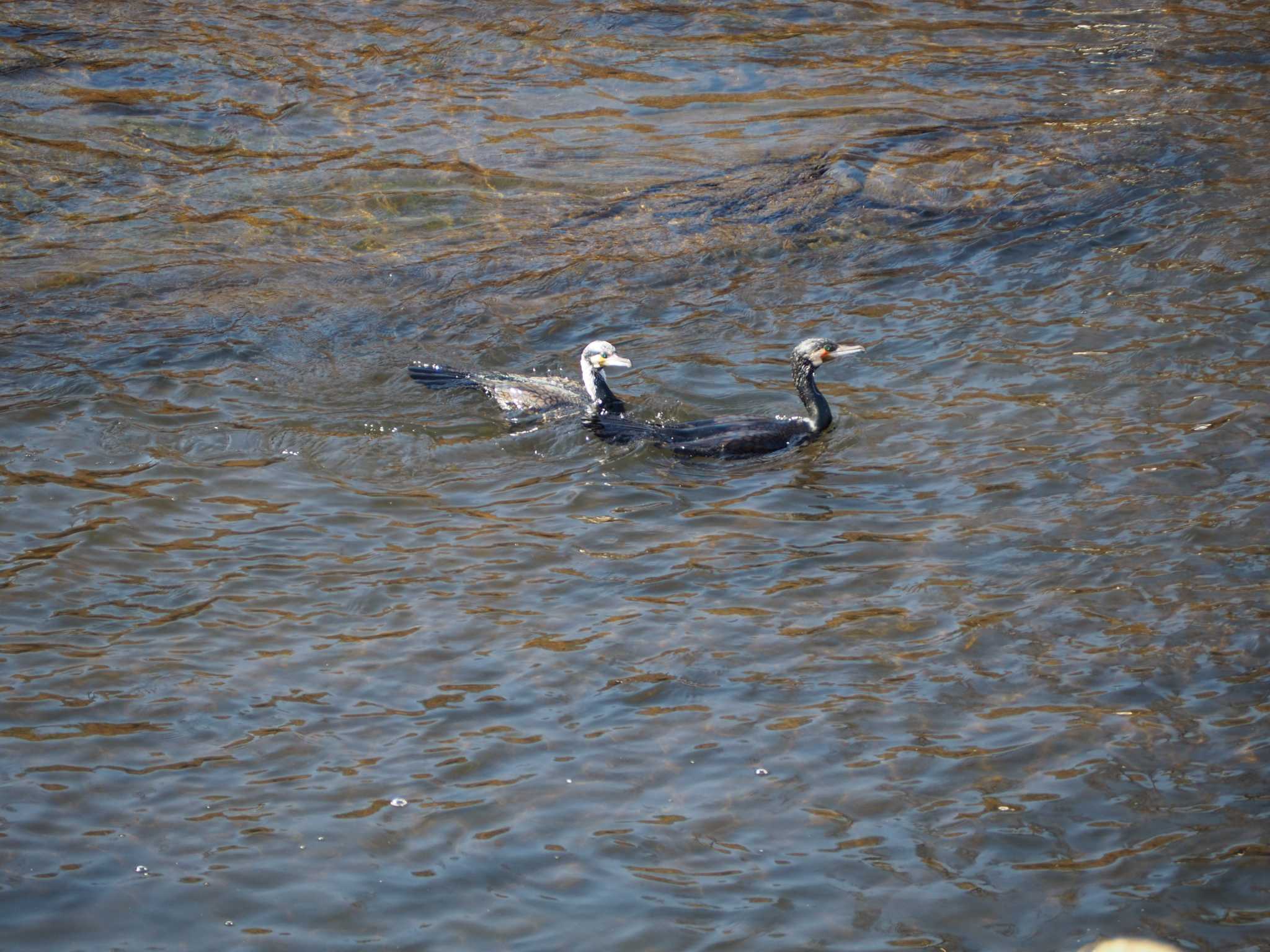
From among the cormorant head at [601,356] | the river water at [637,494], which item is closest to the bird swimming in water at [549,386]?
the cormorant head at [601,356]

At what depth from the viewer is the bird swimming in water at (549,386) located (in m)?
8.67

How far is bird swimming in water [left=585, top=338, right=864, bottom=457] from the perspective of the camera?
8391mm

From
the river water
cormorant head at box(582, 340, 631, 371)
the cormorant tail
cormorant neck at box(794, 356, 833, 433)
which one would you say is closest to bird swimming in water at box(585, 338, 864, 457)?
cormorant neck at box(794, 356, 833, 433)

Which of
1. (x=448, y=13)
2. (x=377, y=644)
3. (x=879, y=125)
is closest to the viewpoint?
(x=377, y=644)

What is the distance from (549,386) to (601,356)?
422 mm

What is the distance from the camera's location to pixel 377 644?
6.15 m

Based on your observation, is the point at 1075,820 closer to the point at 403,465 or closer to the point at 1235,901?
the point at 1235,901

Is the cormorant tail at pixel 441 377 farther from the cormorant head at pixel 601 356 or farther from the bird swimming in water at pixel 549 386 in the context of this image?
the cormorant head at pixel 601 356

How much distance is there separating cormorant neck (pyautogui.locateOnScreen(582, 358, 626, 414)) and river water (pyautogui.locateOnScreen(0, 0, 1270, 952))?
29 centimetres

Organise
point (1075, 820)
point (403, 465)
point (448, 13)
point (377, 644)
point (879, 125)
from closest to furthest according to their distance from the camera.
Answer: point (1075, 820), point (377, 644), point (403, 465), point (879, 125), point (448, 13)

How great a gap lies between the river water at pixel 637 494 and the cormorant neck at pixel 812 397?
0.54ft

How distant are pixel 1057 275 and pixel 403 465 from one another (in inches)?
206

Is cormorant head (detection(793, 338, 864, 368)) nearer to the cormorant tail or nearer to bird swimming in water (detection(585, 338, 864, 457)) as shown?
bird swimming in water (detection(585, 338, 864, 457))

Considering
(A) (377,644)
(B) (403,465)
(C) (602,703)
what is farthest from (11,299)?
(C) (602,703)
